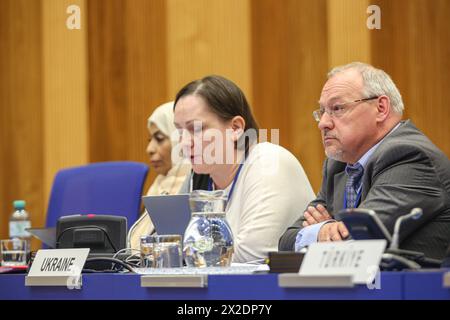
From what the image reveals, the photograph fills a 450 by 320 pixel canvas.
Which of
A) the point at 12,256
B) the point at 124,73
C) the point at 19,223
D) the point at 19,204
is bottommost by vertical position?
the point at 19,223

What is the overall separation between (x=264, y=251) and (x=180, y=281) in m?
1.09

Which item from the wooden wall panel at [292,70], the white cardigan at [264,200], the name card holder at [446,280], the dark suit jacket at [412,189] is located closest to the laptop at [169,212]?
the white cardigan at [264,200]

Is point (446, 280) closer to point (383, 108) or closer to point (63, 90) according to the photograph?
point (383, 108)

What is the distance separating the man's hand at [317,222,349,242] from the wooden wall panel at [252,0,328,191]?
2.14m

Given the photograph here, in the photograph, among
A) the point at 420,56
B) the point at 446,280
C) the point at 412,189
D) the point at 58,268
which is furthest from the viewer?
the point at 420,56

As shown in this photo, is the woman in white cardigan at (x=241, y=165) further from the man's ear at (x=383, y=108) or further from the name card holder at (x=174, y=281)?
the name card holder at (x=174, y=281)

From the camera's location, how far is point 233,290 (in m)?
1.61

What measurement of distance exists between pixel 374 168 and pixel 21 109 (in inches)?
129

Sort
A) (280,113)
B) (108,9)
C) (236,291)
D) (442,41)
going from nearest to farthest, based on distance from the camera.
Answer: (236,291), (442,41), (280,113), (108,9)

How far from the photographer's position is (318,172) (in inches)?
177

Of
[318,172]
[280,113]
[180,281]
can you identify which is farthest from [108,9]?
[180,281]

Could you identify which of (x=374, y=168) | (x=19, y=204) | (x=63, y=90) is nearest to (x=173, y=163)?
(x=19, y=204)

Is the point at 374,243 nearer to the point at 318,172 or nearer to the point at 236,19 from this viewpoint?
the point at 318,172

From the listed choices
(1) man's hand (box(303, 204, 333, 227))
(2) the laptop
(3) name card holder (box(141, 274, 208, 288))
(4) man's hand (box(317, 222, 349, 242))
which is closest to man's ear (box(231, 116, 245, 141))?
(1) man's hand (box(303, 204, 333, 227))
